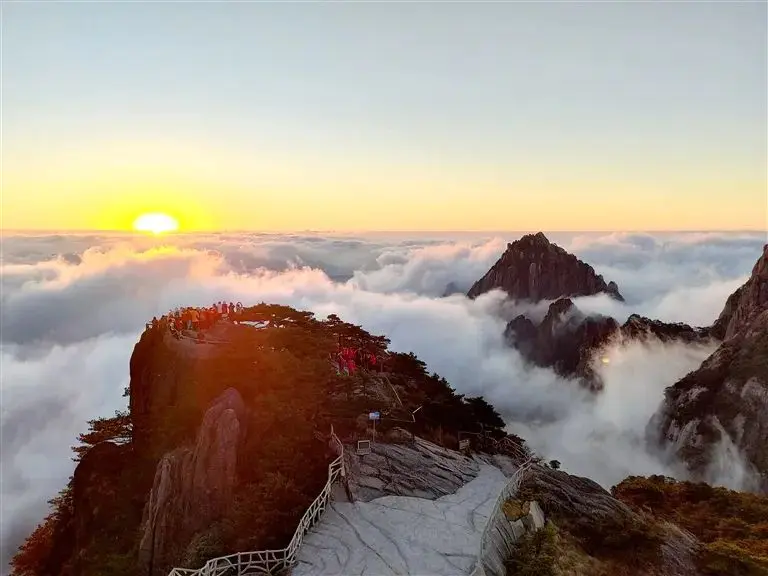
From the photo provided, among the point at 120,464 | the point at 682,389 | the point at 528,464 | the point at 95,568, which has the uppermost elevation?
the point at 528,464

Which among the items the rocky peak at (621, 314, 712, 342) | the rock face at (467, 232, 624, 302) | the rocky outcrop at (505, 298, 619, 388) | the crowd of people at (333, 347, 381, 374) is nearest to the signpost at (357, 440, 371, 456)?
the crowd of people at (333, 347, 381, 374)

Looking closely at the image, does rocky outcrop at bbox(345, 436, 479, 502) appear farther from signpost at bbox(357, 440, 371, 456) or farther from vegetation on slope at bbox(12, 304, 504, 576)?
vegetation on slope at bbox(12, 304, 504, 576)

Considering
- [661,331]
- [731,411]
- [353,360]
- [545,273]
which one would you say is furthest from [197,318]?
[545,273]

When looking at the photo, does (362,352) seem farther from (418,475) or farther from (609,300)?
(609,300)

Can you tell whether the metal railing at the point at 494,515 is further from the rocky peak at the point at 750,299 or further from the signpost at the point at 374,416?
the rocky peak at the point at 750,299

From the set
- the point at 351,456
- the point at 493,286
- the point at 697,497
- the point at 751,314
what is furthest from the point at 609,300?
the point at 351,456
